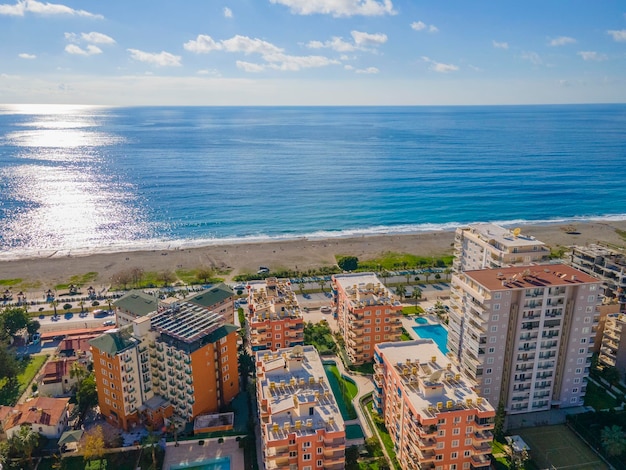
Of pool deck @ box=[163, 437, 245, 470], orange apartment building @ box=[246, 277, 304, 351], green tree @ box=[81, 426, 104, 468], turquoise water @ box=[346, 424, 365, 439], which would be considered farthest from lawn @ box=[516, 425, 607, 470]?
green tree @ box=[81, 426, 104, 468]

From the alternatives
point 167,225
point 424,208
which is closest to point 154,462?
point 167,225

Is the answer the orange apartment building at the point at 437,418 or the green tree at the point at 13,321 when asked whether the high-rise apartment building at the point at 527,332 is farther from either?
the green tree at the point at 13,321

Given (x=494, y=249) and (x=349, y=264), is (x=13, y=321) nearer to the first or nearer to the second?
(x=349, y=264)

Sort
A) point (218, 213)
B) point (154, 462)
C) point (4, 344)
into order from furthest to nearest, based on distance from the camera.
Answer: point (218, 213)
point (4, 344)
point (154, 462)

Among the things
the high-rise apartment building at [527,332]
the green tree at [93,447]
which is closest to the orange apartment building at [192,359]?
the green tree at [93,447]

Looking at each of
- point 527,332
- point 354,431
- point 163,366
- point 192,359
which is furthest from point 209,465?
point 527,332

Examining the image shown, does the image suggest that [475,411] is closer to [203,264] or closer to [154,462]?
[154,462]

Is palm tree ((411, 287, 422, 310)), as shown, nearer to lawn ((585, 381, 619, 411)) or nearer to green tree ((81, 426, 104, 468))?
lawn ((585, 381, 619, 411))
